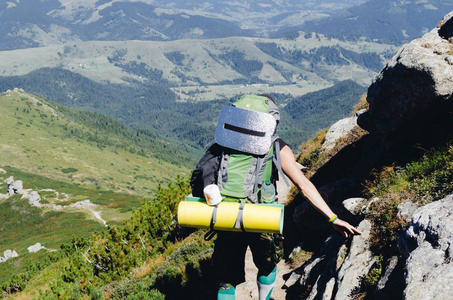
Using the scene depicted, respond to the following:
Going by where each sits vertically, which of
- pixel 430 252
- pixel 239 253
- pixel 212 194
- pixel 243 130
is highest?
pixel 243 130

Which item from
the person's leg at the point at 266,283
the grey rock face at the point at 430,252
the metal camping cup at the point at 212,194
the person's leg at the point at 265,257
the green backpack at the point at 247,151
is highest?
the green backpack at the point at 247,151

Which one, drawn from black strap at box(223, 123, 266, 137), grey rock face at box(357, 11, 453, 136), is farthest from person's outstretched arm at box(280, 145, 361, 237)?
grey rock face at box(357, 11, 453, 136)

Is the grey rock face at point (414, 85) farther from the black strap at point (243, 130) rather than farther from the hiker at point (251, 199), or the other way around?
the black strap at point (243, 130)

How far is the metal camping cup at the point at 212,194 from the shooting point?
185 inches

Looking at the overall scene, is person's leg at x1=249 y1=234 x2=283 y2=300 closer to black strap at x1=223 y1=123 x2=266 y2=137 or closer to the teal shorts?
the teal shorts

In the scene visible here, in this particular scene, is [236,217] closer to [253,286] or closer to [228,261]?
[228,261]

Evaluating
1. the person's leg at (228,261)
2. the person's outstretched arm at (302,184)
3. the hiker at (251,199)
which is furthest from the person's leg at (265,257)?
the person's outstretched arm at (302,184)

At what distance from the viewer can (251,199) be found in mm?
5027

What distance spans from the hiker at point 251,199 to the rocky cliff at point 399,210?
0.98 m

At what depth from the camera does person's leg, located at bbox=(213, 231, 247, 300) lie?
5.50 m

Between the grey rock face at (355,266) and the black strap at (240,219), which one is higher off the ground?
the black strap at (240,219)

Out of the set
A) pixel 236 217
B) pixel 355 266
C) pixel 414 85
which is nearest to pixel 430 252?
pixel 355 266

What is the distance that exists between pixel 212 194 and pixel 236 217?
50cm

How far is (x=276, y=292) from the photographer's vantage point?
856cm
